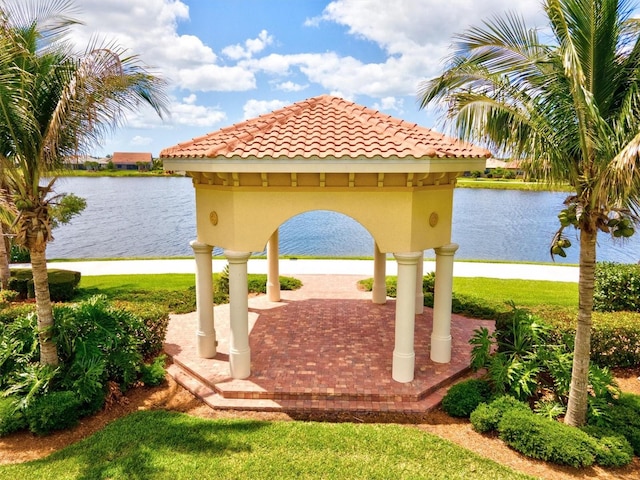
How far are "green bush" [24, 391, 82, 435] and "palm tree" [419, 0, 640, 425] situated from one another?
8.10m

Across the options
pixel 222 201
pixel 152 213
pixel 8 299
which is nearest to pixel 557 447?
pixel 222 201

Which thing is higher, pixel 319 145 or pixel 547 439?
pixel 319 145

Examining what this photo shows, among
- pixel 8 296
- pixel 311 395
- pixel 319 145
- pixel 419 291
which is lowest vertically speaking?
pixel 311 395

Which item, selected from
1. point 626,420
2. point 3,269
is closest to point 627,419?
point 626,420

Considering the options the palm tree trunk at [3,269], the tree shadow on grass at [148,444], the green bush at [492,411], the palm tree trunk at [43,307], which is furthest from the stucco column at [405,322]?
the palm tree trunk at [3,269]

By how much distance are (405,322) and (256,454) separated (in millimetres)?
3892

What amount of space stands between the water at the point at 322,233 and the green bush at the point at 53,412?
23.3m

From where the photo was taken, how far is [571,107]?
642cm

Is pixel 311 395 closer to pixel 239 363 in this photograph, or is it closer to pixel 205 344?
pixel 239 363

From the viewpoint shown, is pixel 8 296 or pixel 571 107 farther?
pixel 8 296

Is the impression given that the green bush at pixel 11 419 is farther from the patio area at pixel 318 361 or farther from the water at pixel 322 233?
the water at pixel 322 233

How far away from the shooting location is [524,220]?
46.5 meters

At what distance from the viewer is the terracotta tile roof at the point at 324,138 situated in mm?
7820

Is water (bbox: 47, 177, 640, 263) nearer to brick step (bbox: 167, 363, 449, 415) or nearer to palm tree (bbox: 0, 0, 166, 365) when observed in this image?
brick step (bbox: 167, 363, 449, 415)
